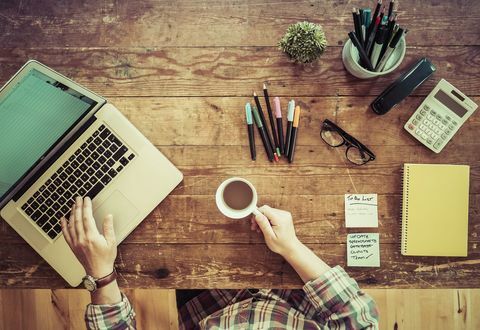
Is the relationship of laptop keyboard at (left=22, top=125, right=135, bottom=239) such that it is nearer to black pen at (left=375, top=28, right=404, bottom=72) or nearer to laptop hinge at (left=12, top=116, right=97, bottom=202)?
laptop hinge at (left=12, top=116, right=97, bottom=202)

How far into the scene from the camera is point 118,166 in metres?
1.05

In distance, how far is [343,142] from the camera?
1102mm

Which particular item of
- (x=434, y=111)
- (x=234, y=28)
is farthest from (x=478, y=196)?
(x=234, y=28)

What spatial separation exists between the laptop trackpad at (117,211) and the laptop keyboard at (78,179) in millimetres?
40

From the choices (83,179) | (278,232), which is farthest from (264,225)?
(83,179)

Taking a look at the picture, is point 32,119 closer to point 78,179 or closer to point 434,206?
point 78,179

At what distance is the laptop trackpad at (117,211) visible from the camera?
106 cm

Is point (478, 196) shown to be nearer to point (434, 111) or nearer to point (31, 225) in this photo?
point (434, 111)

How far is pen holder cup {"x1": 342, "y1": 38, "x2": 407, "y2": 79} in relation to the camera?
102cm

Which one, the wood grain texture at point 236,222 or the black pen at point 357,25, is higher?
the black pen at point 357,25

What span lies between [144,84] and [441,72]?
2.83 feet

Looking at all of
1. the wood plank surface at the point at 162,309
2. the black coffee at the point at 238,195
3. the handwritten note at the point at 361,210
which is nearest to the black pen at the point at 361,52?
the handwritten note at the point at 361,210

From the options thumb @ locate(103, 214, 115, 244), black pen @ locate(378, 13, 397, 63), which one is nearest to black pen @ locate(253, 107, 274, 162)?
black pen @ locate(378, 13, 397, 63)

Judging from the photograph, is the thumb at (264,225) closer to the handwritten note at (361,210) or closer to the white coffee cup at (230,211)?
the white coffee cup at (230,211)
